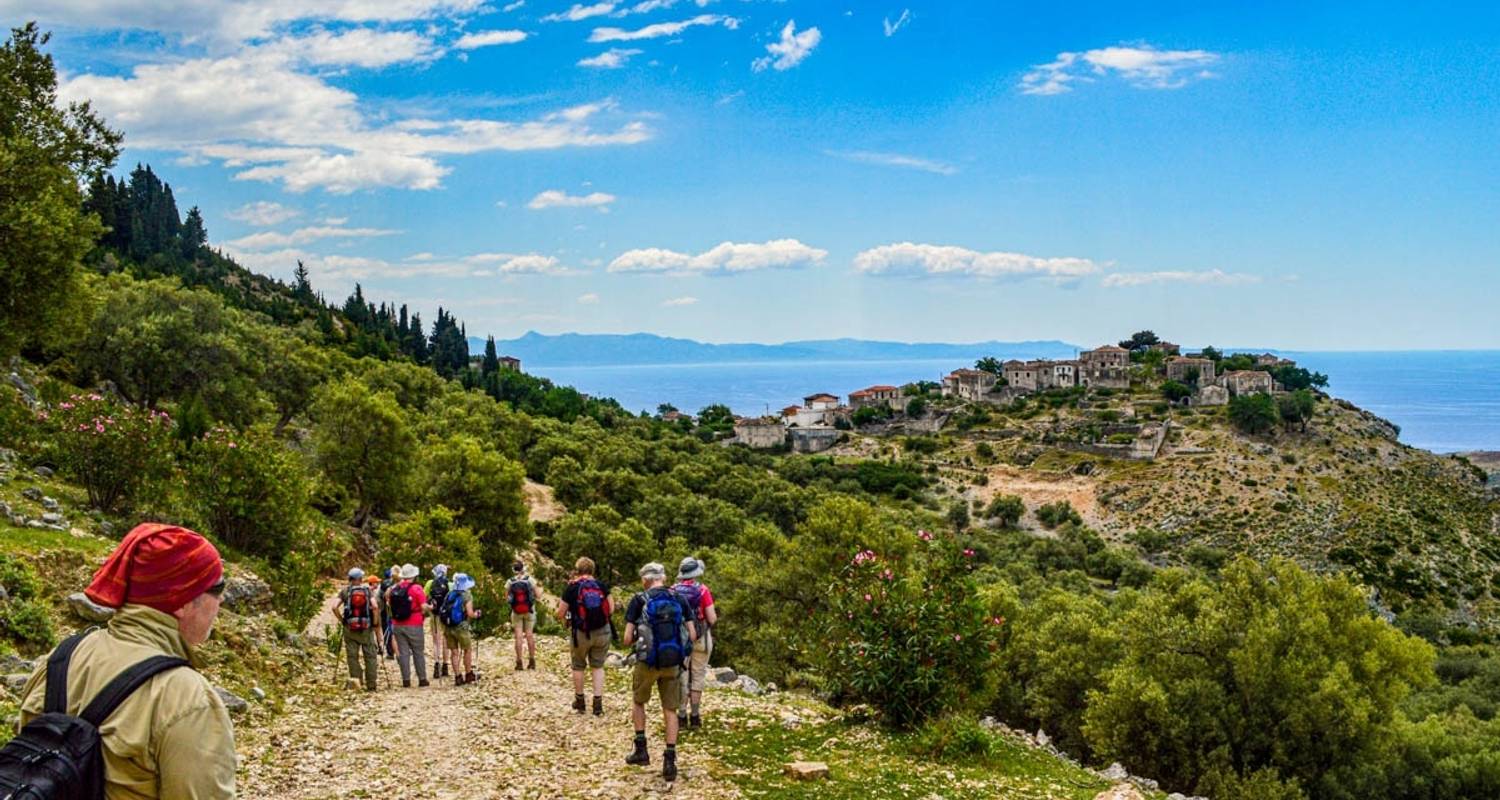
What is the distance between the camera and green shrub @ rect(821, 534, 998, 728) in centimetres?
1207

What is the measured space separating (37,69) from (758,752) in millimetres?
22321

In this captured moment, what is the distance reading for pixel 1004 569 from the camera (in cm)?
6353

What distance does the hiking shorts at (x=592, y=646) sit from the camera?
39.3ft

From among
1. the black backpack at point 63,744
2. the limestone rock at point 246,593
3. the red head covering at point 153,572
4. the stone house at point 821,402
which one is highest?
the red head covering at point 153,572

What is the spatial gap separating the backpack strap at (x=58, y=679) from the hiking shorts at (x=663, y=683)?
679cm

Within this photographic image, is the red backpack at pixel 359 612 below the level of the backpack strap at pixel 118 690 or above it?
below

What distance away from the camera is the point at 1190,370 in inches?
5871

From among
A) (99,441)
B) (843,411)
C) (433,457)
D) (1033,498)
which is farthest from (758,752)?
(843,411)

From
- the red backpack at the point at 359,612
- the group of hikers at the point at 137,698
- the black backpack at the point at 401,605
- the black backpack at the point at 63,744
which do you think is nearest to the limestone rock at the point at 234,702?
the red backpack at the point at 359,612

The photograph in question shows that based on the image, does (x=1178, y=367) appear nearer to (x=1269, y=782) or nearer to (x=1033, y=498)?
(x=1033, y=498)

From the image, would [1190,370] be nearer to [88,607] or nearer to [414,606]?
Result: [414,606]

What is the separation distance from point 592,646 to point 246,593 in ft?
26.4

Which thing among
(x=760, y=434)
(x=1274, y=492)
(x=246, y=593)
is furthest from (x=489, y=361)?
(x=246, y=593)

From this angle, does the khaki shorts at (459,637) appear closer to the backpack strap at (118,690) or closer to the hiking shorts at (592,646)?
the hiking shorts at (592,646)
